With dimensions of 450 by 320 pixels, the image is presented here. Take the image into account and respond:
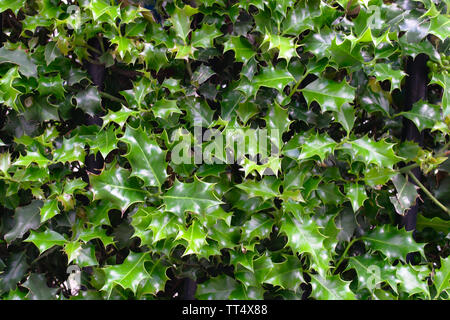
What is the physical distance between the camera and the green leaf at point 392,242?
42.8 inches

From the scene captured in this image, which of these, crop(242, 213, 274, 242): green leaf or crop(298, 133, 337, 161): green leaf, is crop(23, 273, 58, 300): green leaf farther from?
crop(298, 133, 337, 161): green leaf

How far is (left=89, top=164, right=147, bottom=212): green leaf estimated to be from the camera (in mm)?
994

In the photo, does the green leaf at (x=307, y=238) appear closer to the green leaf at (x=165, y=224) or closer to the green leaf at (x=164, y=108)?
the green leaf at (x=165, y=224)

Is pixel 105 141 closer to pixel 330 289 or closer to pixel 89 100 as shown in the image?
pixel 89 100

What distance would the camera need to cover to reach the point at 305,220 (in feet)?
3.42

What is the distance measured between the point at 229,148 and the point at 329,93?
11.5 inches

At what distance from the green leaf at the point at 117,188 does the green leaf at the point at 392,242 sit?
639mm

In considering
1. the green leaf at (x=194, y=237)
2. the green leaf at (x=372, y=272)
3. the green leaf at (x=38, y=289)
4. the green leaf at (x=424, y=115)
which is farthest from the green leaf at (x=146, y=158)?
the green leaf at (x=424, y=115)

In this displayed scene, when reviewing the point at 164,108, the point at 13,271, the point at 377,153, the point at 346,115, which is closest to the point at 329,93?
the point at 346,115

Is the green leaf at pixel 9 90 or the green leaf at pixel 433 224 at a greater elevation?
the green leaf at pixel 9 90

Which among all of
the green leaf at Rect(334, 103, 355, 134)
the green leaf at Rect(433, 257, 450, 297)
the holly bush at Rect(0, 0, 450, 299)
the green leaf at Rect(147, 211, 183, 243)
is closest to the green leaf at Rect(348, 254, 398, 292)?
the holly bush at Rect(0, 0, 450, 299)

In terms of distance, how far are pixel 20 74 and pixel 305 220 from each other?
86cm
